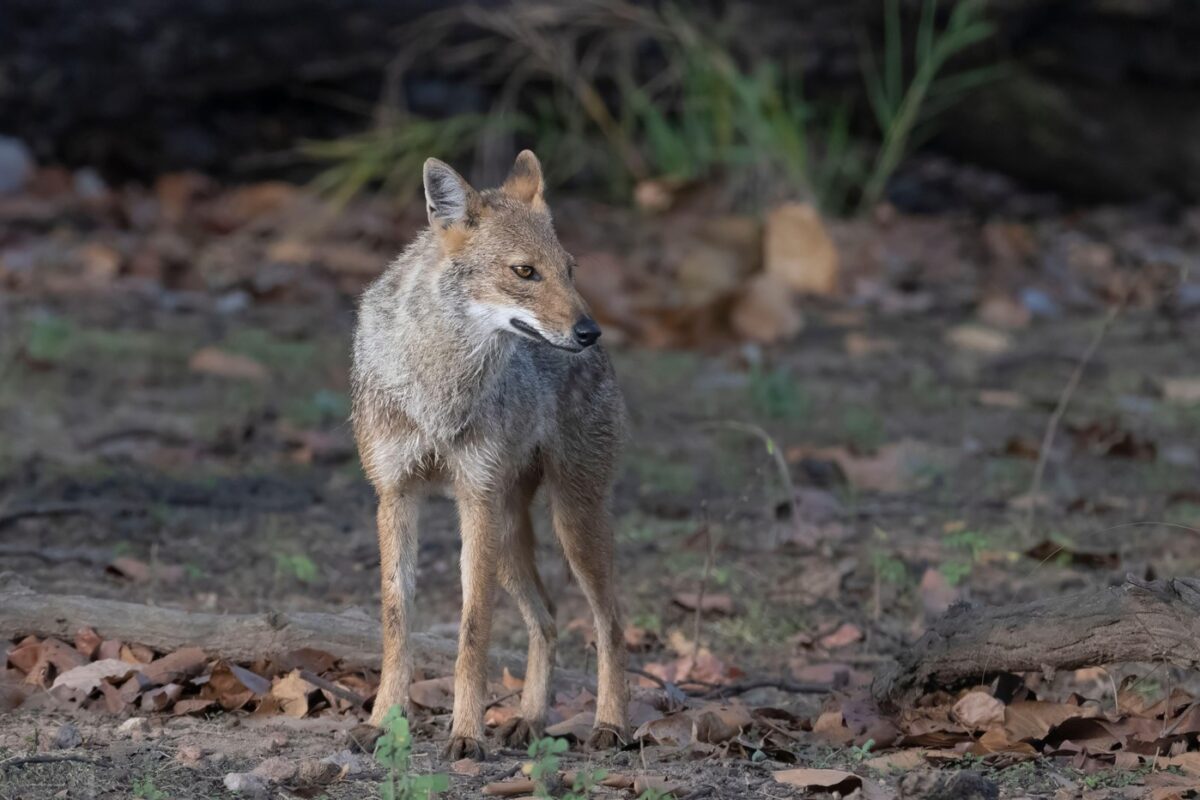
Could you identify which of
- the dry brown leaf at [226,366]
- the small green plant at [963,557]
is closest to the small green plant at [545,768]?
the small green plant at [963,557]

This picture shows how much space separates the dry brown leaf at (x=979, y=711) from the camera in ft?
15.6

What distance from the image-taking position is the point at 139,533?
6738mm

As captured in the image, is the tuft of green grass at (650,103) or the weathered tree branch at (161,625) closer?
the weathered tree branch at (161,625)

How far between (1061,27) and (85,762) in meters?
9.80

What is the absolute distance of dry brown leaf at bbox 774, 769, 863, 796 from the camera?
418 cm

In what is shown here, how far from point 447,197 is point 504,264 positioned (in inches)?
12.2

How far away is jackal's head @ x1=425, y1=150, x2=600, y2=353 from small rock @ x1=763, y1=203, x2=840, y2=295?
5930mm

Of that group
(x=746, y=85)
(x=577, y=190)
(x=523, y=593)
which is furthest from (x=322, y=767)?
(x=577, y=190)

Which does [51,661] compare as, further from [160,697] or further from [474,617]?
[474,617]

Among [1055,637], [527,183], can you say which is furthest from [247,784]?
[527,183]

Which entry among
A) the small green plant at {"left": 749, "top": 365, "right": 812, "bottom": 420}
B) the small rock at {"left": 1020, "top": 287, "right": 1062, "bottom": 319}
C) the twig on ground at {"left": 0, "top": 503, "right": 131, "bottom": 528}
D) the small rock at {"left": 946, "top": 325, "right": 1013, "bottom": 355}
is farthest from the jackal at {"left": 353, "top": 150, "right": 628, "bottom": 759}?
the small rock at {"left": 1020, "top": 287, "right": 1062, "bottom": 319}

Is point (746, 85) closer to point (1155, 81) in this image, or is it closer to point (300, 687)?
point (1155, 81)

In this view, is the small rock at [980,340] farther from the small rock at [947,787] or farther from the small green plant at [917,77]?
the small rock at [947,787]

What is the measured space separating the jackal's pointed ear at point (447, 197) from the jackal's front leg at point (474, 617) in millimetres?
885
